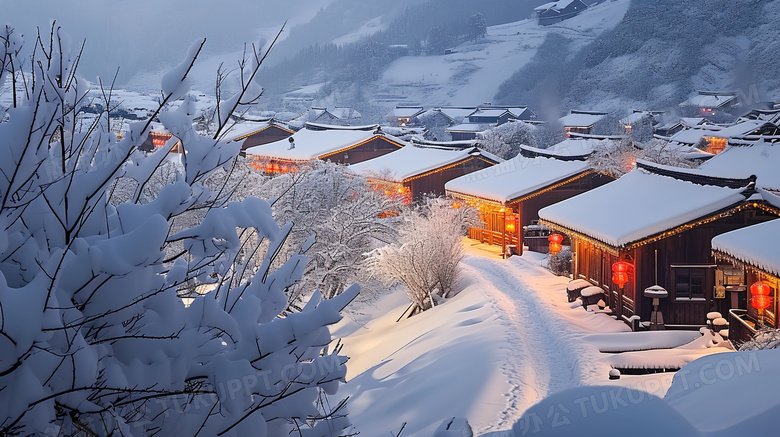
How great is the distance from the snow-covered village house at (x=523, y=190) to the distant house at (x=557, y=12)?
14785cm

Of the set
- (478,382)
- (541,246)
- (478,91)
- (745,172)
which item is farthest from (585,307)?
(478,91)

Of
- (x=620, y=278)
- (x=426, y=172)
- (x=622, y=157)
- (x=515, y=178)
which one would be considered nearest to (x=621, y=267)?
(x=620, y=278)

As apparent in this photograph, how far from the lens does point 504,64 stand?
14288 centimetres

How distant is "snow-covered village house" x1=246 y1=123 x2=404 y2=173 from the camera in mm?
42719

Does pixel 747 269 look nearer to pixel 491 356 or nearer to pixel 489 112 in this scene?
pixel 491 356

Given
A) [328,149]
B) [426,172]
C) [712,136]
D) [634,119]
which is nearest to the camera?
[426,172]

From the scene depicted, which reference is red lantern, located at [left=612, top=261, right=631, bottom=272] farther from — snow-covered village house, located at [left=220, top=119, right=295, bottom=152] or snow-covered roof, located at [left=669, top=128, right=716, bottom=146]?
snow-covered roof, located at [left=669, top=128, right=716, bottom=146]

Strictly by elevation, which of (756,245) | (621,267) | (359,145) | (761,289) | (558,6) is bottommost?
(621,267)

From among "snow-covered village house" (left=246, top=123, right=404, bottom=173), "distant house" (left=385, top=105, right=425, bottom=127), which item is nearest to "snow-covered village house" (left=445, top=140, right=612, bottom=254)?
"snow-covered village house" (left=246, top=123, right=404, bottom=173)

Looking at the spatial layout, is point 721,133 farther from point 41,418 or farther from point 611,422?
point 41,418

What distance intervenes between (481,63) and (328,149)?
111 metres

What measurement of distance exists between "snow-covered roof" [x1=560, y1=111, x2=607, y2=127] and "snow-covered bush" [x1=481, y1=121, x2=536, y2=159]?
25.5 m

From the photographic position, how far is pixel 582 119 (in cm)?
8206

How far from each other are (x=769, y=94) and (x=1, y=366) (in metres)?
93.2
